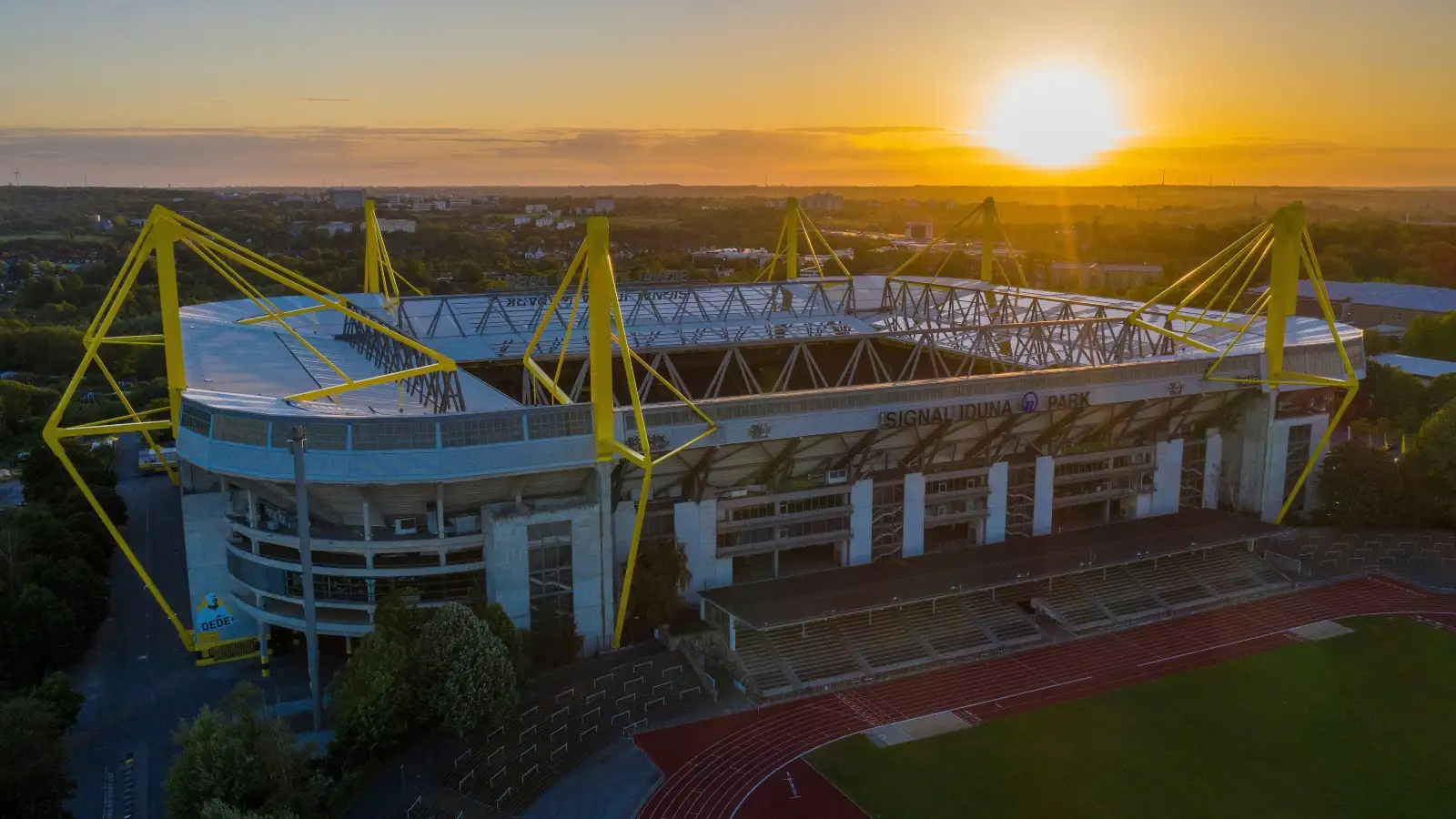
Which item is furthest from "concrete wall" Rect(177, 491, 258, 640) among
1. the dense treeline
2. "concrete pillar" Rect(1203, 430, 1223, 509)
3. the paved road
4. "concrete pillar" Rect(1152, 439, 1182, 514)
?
"concrete pillar" Rect(1203, 430, 1223, 509)

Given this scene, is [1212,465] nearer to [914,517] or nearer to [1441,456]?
[1441,456]

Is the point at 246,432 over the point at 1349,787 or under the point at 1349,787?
over

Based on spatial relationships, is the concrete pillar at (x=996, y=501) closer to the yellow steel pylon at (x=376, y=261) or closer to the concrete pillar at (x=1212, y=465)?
the concrete pillar at (x=1212, y=465)

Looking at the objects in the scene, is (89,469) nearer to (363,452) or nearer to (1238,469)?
(363,452)

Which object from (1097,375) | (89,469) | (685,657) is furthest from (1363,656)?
(89,469)

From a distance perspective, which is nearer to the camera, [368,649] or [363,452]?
[368,649]

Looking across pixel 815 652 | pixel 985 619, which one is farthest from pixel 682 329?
pixel 815 652
